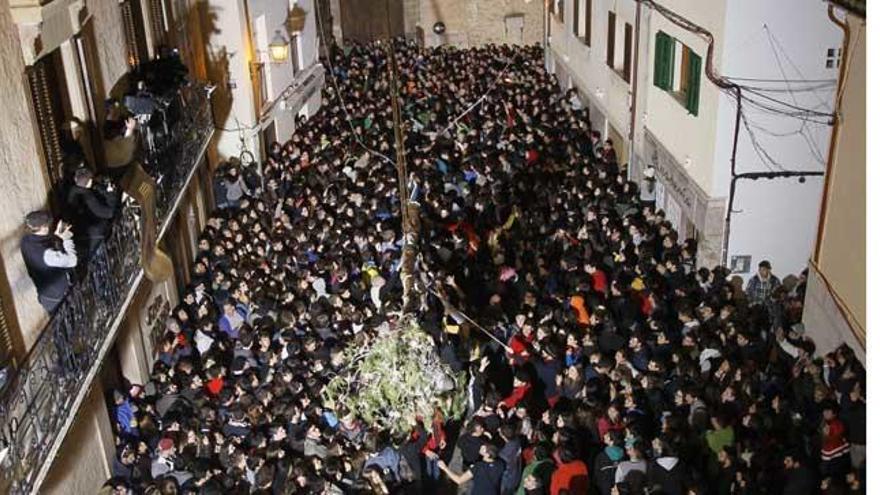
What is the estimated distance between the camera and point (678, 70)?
18078mm

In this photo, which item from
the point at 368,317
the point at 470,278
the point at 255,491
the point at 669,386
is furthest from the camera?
the point at 470,278

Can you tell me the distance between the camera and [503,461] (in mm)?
10602

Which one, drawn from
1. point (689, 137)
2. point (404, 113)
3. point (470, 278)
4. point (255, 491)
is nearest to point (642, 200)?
point (689, 137)

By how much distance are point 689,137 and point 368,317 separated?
7088 millimetres

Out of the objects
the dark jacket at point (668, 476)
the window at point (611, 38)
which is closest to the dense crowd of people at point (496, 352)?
the dark jacket at point (668, 476)

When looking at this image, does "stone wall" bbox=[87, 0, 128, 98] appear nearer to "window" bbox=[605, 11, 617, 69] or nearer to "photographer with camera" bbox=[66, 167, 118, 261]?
"photographer with camera" bbox=[66, 167, 118, 261]

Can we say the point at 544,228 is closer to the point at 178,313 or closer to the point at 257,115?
the point at 178,313

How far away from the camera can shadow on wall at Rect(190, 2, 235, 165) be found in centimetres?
2102

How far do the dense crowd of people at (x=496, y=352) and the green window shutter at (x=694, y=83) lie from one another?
2.13m

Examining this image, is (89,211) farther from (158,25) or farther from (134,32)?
(158,25)

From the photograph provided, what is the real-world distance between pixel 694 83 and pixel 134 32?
9511 mm

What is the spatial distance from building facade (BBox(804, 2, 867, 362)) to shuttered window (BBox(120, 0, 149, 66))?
10.8 metres

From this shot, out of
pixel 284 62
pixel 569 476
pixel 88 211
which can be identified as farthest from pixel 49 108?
pixel 284 62

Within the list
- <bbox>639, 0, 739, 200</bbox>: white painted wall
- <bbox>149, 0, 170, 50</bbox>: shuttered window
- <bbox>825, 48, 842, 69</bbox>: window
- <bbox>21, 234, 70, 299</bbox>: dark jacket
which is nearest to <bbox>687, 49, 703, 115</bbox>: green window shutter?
<bbox>639, 0, 739, 200</bbox>: white painted wall
